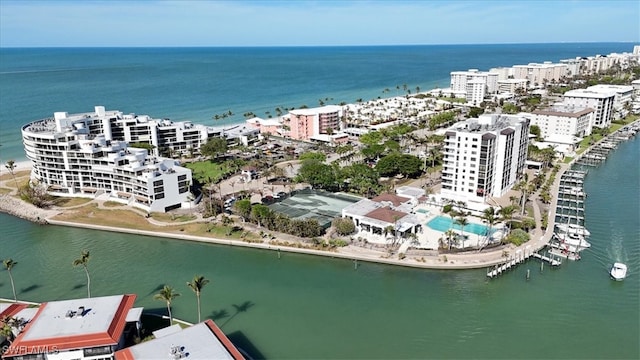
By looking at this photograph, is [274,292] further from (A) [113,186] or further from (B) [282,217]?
(A) [113,186]

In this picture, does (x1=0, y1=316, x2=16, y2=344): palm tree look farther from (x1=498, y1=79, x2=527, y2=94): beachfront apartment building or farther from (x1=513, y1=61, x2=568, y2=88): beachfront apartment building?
(x1=513, y1=61, x2=568, y2=88): beachfront apartment building

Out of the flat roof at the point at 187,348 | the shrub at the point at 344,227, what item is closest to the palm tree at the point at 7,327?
the flat roof at the point at 187,348

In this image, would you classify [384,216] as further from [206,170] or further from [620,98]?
[620,98]

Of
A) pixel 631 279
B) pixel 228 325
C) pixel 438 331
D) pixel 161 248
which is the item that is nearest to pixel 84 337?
pixel 228 325

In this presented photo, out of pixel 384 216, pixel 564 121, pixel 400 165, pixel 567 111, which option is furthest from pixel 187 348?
pixel 567 111

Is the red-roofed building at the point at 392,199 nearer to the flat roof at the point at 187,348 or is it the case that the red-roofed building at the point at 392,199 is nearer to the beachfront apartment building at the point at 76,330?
the flat roof at the point at 187,348

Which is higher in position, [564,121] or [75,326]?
[564,121]

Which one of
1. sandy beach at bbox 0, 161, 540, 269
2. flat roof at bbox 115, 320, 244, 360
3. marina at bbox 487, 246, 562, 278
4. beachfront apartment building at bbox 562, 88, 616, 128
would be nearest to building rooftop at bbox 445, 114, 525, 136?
sandy beach at bbox 0, 161, 540, 269
